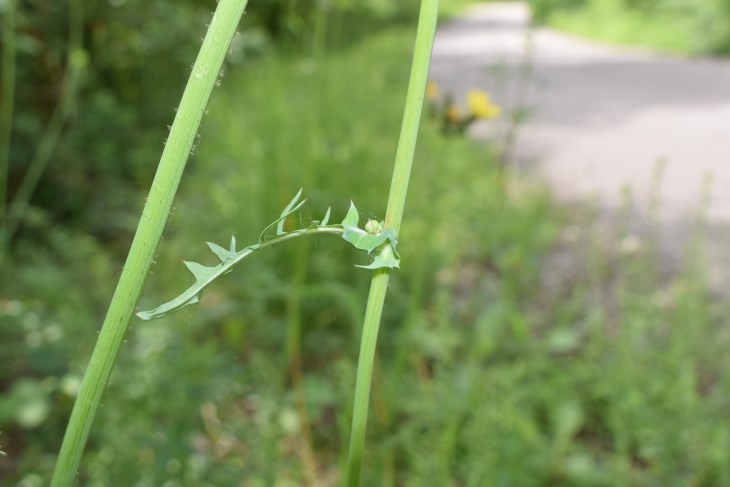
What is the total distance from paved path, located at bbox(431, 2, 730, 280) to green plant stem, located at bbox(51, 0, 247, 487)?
1040mm

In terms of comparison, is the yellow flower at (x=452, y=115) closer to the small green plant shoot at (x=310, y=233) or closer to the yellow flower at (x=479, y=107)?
the yellow flower at (x=479, y=107)

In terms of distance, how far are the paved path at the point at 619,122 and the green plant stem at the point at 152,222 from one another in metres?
1.04

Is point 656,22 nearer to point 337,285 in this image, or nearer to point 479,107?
point 479,107

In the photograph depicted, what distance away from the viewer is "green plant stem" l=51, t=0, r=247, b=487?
0.75 ft

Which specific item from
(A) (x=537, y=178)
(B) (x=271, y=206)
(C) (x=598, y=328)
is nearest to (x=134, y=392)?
(B) (x=271, y=206)

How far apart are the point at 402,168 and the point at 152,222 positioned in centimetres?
9

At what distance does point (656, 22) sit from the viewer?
9.90 meters

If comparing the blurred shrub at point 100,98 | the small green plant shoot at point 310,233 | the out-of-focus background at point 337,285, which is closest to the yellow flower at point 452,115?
the out-of-focus background at point 337,285

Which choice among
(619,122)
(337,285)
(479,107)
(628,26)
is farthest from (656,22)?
(337,285)

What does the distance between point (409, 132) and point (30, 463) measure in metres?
1.10

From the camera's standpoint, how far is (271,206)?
1.80m

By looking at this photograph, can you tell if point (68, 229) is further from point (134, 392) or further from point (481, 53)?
point (481, 53)

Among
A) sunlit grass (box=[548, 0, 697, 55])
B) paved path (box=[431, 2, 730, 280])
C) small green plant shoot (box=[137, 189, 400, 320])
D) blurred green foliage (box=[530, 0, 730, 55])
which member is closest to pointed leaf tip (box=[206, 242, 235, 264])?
small green plant shoot (box=[137, 189, 400, 320])

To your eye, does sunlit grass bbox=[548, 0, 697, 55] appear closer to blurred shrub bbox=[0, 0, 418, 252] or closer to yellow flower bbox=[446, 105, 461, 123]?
blurred shrub bbox=[0, 0, 418, 252]
